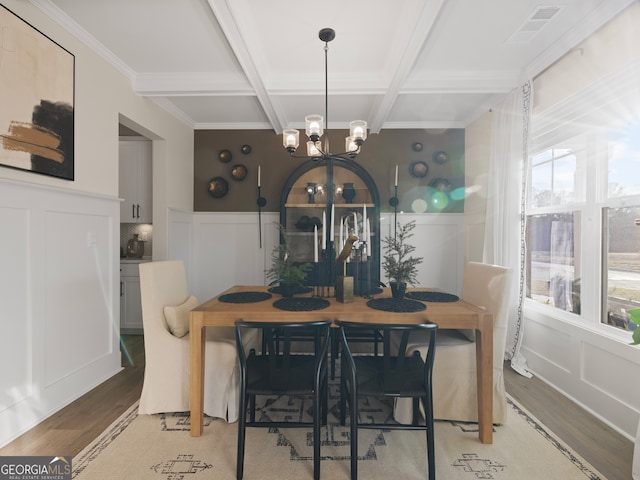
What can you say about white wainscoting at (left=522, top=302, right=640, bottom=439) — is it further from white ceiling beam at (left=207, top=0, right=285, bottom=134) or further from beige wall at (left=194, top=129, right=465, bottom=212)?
white ceiling beam at (left=207, top=0, right=285, bottom=134)

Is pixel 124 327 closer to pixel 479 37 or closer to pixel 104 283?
pixel 104 283

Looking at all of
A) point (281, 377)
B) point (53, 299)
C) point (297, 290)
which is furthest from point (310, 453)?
point (53, 299)

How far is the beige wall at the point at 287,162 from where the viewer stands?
4270mm

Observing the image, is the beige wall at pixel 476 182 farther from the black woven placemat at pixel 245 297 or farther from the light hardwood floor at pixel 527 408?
the black woven placemat at pixel 245 297

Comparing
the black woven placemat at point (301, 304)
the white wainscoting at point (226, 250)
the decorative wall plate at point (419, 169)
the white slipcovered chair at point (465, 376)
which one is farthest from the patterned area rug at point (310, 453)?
the decorative wall plate at point (419, 169)

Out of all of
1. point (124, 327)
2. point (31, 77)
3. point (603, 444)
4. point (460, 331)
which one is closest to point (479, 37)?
point (460, 331)

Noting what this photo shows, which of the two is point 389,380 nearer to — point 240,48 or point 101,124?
point 240,48

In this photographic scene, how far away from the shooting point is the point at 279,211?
166 inches

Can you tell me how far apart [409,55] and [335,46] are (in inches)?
22.0

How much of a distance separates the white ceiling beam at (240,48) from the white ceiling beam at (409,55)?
3.62 feet

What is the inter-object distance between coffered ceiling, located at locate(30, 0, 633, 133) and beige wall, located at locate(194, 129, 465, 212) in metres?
0.58

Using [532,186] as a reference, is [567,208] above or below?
below

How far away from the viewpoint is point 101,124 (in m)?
2.67

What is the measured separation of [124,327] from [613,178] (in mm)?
4727
